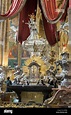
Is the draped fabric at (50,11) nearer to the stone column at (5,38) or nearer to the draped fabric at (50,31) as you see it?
the draped fabric at (50,31)

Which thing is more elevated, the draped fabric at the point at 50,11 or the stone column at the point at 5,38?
the draped fabric at the point at 50,11

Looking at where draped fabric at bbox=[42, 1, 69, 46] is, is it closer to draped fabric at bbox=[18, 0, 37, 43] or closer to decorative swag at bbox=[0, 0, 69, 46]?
decorative swag at bbox=[0, 0, 69, 46]

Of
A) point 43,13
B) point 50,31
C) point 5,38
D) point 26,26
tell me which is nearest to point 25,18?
point 26,26

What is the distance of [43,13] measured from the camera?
29.6 ft

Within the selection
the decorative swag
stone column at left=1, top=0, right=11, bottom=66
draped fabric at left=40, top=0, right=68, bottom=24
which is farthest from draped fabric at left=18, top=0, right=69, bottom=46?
stone column at left=1, top=0, right=11, bottom=66

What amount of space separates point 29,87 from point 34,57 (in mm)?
2714

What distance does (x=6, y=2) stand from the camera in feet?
49.2

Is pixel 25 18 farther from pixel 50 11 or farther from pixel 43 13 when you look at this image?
pixel 50 11

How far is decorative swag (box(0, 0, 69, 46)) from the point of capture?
8.06 metres

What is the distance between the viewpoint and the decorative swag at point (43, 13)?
26.5ft

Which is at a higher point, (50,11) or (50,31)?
(50,11)

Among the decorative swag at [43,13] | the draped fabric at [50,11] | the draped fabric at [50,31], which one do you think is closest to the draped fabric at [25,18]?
the decorative swag at [43,13]

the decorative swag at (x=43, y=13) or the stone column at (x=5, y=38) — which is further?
the stone column at (x=5, y=38)

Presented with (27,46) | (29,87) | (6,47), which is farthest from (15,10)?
(6,47)
